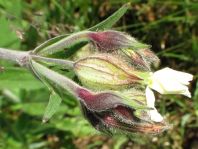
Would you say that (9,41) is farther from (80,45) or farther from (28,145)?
(80,45)

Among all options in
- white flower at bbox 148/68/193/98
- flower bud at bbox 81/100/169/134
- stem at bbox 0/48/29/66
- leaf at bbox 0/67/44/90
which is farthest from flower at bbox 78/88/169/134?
leaf at bbox 0/67/44/90

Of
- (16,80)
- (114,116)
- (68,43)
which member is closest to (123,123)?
(114,116)

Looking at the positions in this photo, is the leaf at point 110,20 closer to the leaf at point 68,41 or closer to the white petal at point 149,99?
the leaf at point 68,41

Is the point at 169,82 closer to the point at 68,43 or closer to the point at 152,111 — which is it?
the point at 152,111

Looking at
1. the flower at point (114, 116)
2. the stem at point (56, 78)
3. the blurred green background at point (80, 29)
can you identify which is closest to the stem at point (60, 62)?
the stem at point (56, 78)

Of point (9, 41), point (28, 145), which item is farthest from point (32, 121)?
point (9, 41)

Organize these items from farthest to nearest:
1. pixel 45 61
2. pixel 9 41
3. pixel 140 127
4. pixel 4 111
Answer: pixel 4 111
pixel 9 41
pixel 45 61
pixel 140 127

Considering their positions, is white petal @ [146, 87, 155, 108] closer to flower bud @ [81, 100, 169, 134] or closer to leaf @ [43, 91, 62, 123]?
flower bud @ [81, 100, 169, 134]
